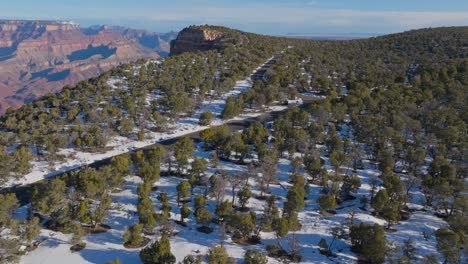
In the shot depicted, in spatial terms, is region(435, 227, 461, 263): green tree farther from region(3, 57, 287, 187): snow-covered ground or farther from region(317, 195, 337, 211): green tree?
region(3, 57, 287, 187): snow-covered ground

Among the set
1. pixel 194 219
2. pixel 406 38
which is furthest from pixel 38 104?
pixel 406 38

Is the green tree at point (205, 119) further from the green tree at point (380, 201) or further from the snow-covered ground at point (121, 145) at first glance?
the green tree at point (380, 201)

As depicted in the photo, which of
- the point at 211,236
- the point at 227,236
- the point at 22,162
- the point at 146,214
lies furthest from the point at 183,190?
the point at 22,162

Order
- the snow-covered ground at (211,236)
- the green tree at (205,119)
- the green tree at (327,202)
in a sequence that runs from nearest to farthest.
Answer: the snow-covered ground at (211,236) < the green tree at (327,202) < the green tree at (205,119)

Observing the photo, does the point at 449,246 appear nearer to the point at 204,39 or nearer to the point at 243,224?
the point at 243,224

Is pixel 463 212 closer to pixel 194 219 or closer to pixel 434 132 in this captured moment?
pixel 434 132

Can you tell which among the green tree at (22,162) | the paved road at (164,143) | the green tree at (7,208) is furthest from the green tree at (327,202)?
the green tree at (22,162)
